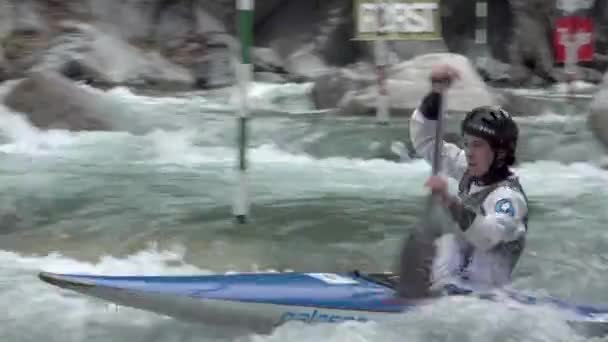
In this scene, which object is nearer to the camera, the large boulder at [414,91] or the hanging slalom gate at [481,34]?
the large boulder at [414,91]

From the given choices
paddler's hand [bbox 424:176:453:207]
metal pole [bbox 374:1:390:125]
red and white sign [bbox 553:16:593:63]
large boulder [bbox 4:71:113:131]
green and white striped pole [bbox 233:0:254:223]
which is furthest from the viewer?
metal pole [bbox 374:1:390:125]

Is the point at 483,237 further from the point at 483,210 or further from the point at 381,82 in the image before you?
the point at 381,82

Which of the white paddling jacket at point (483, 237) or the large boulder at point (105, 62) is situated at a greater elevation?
the large boulder at point (105, 62)

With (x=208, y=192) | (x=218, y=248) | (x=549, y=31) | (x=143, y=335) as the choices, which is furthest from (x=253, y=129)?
(x=549, y=31)

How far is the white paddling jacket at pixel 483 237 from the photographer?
2551 millimetres

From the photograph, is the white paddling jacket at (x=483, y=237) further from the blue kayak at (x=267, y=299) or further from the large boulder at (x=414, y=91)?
the large boulder at (x=414, y=91)

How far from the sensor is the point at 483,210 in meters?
2.62

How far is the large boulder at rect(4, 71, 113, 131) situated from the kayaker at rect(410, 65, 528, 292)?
6.39 m

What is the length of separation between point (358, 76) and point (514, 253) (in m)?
8.16

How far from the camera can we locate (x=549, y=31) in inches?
642

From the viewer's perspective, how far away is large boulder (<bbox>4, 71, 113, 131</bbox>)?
8.57 meters

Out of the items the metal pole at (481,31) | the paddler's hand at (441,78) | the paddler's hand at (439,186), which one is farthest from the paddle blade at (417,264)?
the metal pole at (481,31)

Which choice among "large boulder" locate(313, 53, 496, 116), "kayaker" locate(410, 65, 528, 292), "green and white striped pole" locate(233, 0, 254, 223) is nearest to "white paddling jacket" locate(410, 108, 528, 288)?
"kayaker" locate(410, 65, 528, 292)

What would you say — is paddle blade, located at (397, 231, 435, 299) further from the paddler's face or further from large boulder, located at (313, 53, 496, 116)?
large boulder, located at (313, 53, 496, 116)
